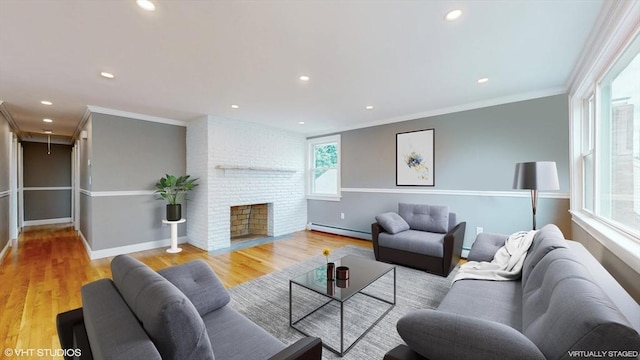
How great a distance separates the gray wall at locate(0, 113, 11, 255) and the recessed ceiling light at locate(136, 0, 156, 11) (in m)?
4.26

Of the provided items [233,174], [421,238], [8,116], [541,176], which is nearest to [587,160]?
[541,176]

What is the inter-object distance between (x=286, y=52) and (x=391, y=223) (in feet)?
8.51

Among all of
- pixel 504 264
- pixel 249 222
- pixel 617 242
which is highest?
pixel 617 242

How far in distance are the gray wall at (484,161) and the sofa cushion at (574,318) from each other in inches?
101

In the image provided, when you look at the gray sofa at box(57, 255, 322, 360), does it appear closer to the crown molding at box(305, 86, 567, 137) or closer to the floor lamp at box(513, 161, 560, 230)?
the floor lamp at box(513, 161, 560, 230)

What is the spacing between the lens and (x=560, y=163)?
10.4 ft

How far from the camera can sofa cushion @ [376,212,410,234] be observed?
3.58m

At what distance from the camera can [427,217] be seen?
12.3 ft

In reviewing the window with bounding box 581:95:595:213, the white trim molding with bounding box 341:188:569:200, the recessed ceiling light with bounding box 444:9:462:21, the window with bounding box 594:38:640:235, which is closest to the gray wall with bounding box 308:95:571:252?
the white trim molding with bounding box 341:188:569:200

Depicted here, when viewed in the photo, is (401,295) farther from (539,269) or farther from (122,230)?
(122,230)

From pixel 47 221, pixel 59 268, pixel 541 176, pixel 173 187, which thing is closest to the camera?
pixel 541 176

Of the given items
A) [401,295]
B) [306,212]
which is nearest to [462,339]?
[401,295]

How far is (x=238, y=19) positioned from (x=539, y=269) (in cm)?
252

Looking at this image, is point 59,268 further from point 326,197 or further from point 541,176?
point 541,176
